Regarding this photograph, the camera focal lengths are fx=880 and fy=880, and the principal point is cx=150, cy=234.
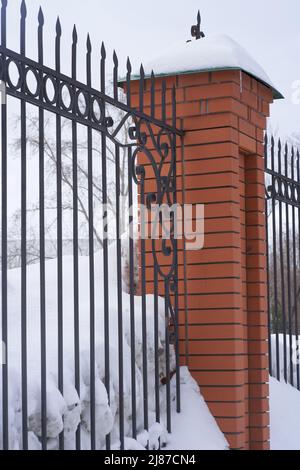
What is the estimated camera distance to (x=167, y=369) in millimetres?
5250

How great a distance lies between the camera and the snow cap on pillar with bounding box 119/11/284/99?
5.64 m

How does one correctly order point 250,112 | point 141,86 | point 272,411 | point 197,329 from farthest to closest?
point 272,411 → point 250,112 → point 197,329 → point 141,86

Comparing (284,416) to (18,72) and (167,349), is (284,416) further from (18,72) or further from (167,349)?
(18,72)

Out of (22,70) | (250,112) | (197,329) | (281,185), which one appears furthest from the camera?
(281,185)

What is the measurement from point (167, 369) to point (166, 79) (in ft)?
6.28

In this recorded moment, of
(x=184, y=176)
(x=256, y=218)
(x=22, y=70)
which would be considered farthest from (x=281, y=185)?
(x=22, y=70)

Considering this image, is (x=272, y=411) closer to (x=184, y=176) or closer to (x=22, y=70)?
(x=184, y=176)

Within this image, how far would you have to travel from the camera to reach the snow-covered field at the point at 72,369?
157 inches

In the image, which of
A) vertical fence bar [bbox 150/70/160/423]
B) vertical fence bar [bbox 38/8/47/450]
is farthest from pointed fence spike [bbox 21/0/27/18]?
vertical fence bar [bbox 150/70/160/423]

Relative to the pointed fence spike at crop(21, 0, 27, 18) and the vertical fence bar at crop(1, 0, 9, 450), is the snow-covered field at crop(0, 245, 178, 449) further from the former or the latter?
the pointed fence spike at crop(21, 0, 27, 18)

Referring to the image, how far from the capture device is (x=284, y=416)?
21.7 ft

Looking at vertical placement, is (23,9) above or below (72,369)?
above

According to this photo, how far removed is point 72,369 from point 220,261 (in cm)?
156

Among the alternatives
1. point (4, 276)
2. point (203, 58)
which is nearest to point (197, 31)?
point (203, 58)
